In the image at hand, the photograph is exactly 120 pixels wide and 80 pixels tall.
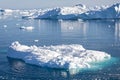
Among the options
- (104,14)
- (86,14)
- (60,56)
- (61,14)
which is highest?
(61,14)

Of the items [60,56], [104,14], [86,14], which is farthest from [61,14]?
[60,56]

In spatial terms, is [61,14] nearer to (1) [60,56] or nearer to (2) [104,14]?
(2) [104,14]

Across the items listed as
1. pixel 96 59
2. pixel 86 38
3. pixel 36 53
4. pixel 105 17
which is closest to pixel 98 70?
pixel 96 59

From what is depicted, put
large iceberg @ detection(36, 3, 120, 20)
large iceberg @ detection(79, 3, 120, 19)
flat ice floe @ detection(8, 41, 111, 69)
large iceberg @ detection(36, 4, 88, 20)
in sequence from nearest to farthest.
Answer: flat ice floe @ detection(8, 41, 111, 69) < large iceberg @ detection(36, 3, 120, 20) < large iceberg @ detection(79, 3, 120, 19) < large iceberg @ detection(36, 4, 88, 20)

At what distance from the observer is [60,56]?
36.5 m

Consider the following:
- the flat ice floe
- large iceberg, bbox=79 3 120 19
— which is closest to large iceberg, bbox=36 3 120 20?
large iceberg, bbox=79 3 120 19

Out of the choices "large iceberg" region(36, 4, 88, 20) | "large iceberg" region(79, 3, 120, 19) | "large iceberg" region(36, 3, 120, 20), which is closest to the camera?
"large iceberg" region(36, 3, 120, 20)

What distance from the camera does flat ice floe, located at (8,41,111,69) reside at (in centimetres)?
3359

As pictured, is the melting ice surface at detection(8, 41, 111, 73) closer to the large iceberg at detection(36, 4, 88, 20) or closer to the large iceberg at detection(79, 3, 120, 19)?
the large iceberg at detection(79, 3, 120, 19)

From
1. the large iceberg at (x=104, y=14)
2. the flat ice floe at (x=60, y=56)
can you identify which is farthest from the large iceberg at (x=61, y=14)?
the flat ice floe at (x=60, y=56)

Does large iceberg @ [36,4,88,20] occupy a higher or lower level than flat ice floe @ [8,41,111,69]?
higher

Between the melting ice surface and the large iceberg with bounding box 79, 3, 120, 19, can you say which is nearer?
the melting ice surface

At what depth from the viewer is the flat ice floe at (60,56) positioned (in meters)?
33.6

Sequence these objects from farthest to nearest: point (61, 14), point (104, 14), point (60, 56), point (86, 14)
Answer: point (61, 14) → point (86, 14) → point (104, 14) → point (60, 56)
